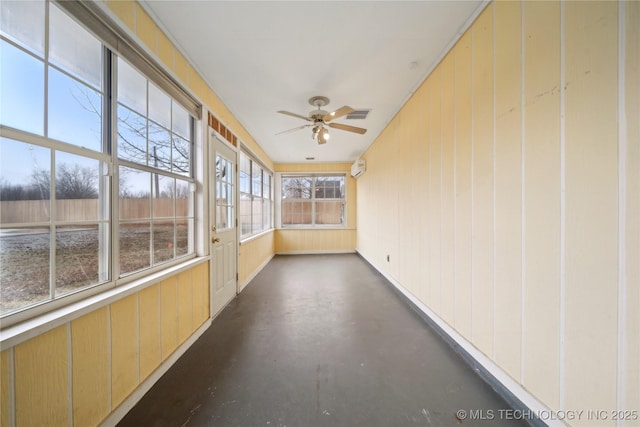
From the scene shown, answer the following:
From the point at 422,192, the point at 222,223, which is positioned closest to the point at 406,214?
the point at 422,192

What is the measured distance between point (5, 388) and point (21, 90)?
124cm

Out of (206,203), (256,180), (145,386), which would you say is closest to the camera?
(145,386)

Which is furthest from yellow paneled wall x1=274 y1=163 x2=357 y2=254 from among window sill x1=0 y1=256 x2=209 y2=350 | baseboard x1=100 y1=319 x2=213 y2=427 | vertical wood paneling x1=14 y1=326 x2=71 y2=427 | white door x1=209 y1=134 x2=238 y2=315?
vertical wood paneling x1=14 y1=326 x2=71 y2=427

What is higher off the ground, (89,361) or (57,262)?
(57,262)

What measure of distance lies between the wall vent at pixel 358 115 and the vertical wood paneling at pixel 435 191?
105cm

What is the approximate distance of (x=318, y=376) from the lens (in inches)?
64.6

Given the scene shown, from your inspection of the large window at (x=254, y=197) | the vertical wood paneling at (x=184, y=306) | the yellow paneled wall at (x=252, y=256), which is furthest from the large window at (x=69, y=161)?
the large window at (x=254, y=197)

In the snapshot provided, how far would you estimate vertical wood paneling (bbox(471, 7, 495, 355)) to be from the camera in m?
1.55

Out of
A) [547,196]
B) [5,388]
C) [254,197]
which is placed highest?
[254,197]

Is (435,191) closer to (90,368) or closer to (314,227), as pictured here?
(90,368)

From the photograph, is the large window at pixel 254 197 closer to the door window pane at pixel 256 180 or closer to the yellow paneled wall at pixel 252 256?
the door window pane at pixel 256 180

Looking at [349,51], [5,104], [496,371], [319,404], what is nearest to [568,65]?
[349,51]

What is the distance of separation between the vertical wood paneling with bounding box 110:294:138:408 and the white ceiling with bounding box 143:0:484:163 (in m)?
2.07

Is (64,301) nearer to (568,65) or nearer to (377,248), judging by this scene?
(568,65)
